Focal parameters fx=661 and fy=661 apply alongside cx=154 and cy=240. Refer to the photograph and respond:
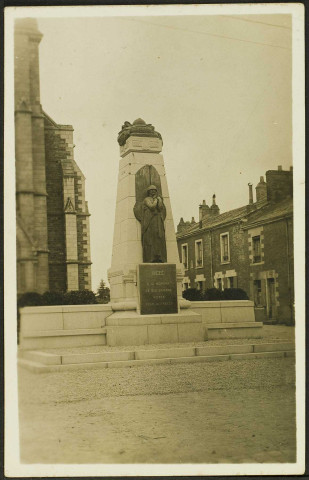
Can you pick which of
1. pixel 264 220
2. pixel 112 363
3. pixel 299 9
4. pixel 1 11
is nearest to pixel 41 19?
pixel 1 11

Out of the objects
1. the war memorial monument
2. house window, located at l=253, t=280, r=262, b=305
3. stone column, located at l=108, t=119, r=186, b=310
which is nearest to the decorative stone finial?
the war memorial monument

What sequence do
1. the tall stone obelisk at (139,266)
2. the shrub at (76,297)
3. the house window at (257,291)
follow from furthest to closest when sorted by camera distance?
the tall stone obelisk at (139,266) < the shrub at (76,297) < the house window at (257,291)

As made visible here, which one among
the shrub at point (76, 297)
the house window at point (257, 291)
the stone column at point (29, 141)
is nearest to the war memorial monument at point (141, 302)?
the shrub at point (76, 297)

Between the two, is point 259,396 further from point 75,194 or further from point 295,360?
point 75,194

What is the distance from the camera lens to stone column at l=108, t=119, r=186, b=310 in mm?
11328

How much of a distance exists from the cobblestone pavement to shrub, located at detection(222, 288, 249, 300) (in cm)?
126

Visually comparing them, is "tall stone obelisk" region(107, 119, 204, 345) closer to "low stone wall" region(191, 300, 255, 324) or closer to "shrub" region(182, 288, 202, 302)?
"shrub" region(182, 288, 202, 302)

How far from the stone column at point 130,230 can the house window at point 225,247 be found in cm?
158

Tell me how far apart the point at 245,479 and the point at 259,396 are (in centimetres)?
137

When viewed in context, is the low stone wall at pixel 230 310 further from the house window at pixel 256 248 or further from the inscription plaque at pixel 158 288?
the house window at pixel 256 248

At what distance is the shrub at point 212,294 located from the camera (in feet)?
31.9

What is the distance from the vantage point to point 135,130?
32.3ft

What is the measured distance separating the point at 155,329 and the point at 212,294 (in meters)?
1.09

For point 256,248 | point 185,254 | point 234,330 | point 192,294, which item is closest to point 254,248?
point 256,248
